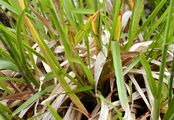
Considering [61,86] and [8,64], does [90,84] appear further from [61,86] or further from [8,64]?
[8,64]

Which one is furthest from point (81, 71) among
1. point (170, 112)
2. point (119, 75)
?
point (170, 112)

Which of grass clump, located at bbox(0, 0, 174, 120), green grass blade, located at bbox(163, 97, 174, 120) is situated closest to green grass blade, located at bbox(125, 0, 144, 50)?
grass clump, located at bbox(0, 0, 174, 120)

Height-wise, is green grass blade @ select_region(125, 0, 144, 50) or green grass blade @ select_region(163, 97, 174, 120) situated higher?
green grass blade @ select_region(125, 0, 144, 50)

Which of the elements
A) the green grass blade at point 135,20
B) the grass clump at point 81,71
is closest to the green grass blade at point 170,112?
the grass clump at point 81,71

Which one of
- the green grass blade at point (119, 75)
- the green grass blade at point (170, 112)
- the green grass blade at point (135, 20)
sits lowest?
the green grass blade at point (170, 112)

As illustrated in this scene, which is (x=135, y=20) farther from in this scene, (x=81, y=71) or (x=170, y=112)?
(x=170, y=112)

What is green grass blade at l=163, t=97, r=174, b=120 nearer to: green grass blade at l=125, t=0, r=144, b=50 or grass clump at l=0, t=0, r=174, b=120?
grass clump at l=0, t=0, r=174, b=120

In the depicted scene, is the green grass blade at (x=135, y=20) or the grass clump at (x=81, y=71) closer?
the grass clump at (x=81, y=71)

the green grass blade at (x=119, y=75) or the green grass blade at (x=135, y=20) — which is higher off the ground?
the green grass blade at (x=135, y=20)

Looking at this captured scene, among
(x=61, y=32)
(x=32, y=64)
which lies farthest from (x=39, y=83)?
(x=61, y=32)

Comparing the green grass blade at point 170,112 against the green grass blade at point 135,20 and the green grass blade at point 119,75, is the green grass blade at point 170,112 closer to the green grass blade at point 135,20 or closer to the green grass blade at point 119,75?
the green grass blade at point 119,75

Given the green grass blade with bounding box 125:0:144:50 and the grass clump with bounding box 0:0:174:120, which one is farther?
the green grass blade with bounding box 125:0:144:50
